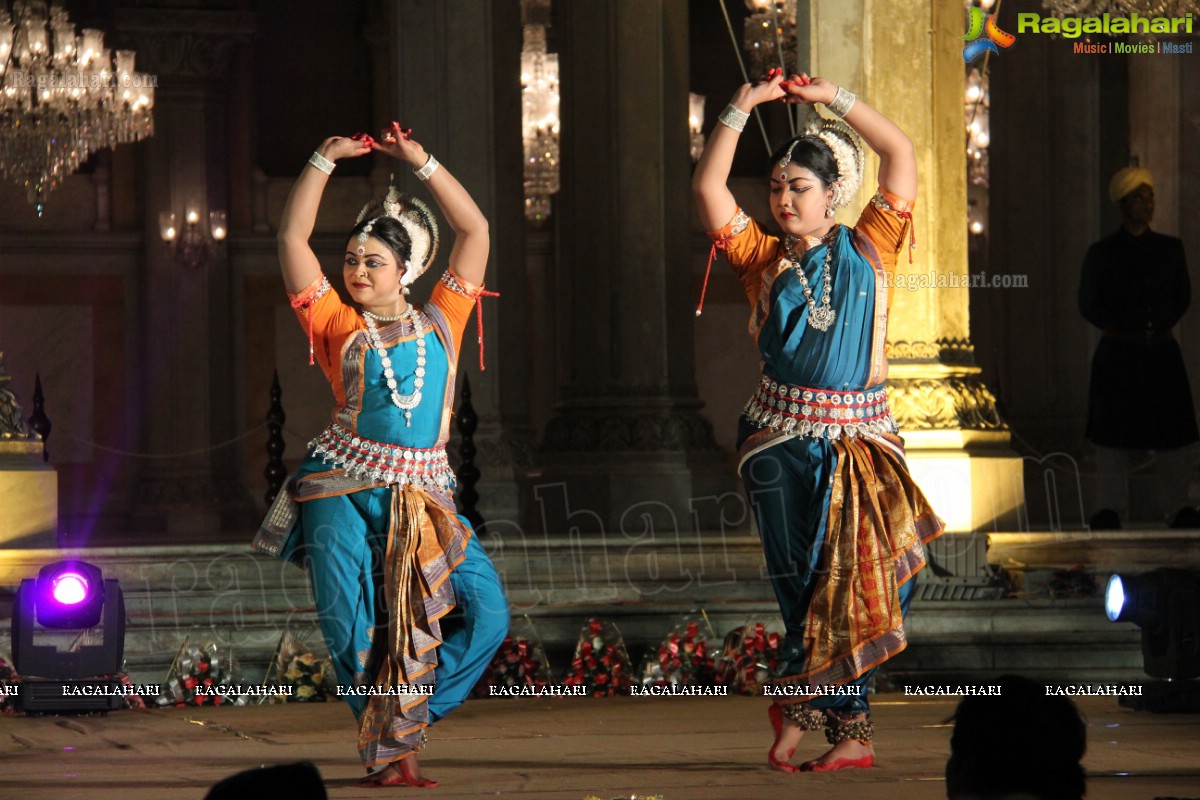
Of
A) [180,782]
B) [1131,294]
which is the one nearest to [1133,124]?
[1131,294]

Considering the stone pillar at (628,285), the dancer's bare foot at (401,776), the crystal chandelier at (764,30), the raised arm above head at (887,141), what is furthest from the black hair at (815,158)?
the crystal chandelier at (764,30)

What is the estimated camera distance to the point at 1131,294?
417 inches

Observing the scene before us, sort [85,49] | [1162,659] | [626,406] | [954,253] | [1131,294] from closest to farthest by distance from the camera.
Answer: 1. [1162,659]
2. [954,253]
3. [1131,294]
4. [626,406]
5. [85,49]

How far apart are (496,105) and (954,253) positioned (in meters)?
4.28

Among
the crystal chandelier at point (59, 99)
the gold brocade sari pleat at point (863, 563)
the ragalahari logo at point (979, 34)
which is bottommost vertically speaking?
the gold brocade sari pleat at point (863, 563)

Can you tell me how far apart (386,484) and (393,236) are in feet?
2.14

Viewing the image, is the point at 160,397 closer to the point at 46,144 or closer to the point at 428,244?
the point at 46,144

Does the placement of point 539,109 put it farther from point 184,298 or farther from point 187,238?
point 184,298

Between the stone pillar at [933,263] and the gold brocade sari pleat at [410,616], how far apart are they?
3017 mm

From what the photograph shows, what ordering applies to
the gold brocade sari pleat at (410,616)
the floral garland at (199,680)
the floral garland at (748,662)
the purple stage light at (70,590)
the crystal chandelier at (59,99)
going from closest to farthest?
the gold brocade sari pleat at (410,616), the purple stage light at (70,590), the floral garland at (199,680), the floral garland at (748,662), the crystal chandelier at (59,99)

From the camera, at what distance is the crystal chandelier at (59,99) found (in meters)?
15.0

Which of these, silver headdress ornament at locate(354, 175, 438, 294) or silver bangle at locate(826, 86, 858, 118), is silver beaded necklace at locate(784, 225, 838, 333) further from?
silver headdress ornament at locate(354, 175, 438, 294)

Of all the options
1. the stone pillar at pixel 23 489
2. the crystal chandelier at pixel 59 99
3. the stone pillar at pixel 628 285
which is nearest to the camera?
the stone pillar at pixel 23 489

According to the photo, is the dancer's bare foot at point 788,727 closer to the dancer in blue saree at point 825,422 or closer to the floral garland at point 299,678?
the dancer in blue saree at point 825,422
